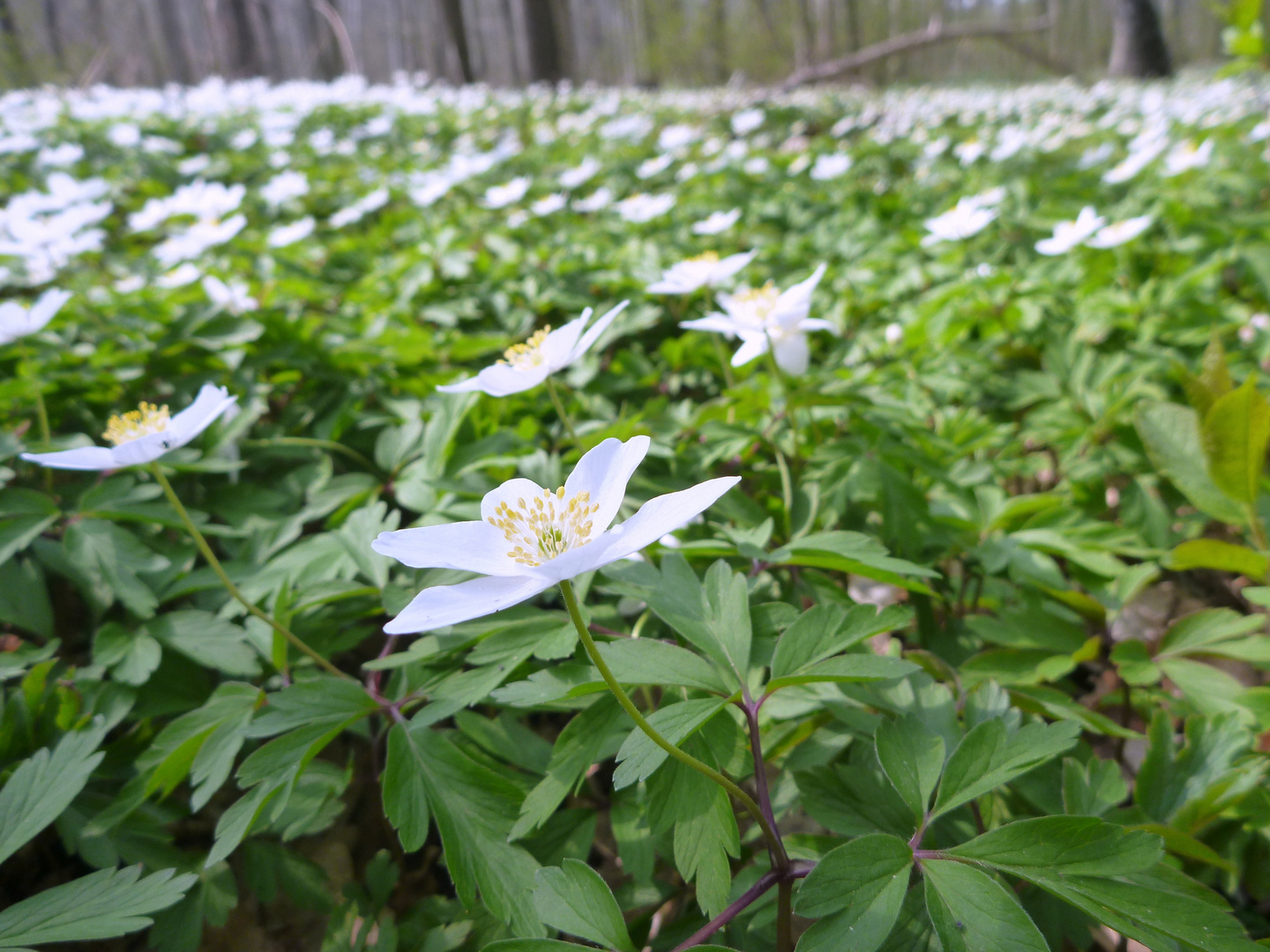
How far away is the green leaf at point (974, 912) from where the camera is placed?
0.80 m

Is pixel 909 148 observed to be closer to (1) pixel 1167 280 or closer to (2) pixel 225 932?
(1) pixel 1167 280

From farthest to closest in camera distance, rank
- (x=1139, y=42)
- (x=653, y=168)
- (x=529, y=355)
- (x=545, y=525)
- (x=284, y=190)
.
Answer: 1. (x=1139, y=42)
2. (x=653, y=168)
3. (x=284, y=190)
4. (x=529, y=355)
5. (x=545, y=525)

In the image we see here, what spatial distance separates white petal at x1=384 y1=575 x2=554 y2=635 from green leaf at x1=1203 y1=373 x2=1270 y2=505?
162cm

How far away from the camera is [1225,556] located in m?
1.55

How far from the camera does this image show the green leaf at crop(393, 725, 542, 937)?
1.05 metres

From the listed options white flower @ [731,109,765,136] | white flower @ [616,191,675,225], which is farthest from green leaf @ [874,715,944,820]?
white flower @ [731,109,765,136]

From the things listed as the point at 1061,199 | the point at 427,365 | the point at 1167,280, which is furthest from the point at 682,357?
the point at 1061,199

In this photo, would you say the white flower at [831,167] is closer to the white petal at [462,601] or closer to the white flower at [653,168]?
the white flower at [653,168]

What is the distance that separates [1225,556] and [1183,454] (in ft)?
1.17

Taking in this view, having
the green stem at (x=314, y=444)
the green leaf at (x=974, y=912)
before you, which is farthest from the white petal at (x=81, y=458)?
the green leaf at (x=974, y=912)

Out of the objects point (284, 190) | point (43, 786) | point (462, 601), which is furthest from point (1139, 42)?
point (43, 786)

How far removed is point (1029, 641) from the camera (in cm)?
148

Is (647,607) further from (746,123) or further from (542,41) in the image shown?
(542,41)

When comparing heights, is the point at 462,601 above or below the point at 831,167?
below
